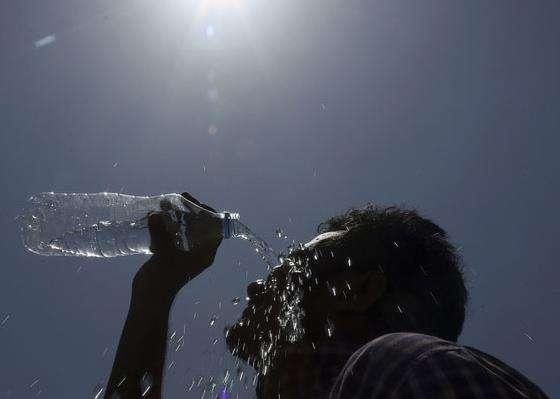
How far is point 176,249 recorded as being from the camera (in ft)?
11.4

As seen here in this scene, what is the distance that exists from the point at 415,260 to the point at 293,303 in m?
0.67

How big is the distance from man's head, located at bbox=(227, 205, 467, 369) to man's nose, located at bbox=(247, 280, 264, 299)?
0.47 ft

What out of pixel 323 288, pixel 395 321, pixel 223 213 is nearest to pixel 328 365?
pixel 395 321

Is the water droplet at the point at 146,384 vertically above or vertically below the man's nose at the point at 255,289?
below

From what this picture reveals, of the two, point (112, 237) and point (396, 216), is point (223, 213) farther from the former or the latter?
point (112, 237)

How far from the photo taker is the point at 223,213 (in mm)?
3809

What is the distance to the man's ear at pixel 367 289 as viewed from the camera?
2102 millimetres

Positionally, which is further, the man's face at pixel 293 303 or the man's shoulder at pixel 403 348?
the man's face at pixel 293 303

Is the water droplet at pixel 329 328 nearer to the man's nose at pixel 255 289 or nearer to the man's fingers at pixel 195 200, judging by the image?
the man's nose at pixel 255 289

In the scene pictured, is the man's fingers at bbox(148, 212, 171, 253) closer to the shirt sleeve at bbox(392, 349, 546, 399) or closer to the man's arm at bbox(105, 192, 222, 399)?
the man's arm at bbox(105, 192, 222, 399)

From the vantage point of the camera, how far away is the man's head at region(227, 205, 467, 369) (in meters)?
2.09

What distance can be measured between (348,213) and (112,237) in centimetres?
399

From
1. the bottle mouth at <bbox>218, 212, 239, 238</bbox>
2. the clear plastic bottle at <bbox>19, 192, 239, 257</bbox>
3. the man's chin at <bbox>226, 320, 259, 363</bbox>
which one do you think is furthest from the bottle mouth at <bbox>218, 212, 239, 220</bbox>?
the clear plastic bottle at <bbox>19, 192, 239, 257</bbox>

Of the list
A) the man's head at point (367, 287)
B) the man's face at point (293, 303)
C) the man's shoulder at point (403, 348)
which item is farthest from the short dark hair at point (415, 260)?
the man's shoulder at point (403, 348)
